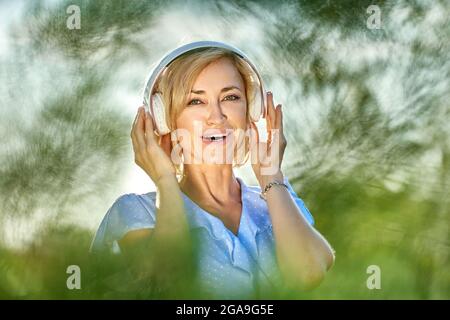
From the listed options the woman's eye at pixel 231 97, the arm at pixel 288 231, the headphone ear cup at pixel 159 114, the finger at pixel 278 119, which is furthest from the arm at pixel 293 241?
the headphone ear cup at pixel 159 114

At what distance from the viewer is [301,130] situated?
355 cm

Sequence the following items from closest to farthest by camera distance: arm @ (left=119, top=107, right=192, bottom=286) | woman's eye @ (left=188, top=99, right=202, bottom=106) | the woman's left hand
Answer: arm @ (left=119, top=107, right=192, bottom=286)
woman's eye @ (left=188, top=99, right=202, bottom=106)
the woman's left hand

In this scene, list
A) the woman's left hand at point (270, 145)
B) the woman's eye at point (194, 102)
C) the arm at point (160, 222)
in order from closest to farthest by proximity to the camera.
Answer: the arm at point (160, 222), the woman's eye at point (194, 102), the woman's left hand at point (270, 145)

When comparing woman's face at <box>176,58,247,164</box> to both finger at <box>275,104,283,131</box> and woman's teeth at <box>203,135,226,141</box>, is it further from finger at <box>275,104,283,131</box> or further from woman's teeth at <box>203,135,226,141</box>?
finger at <box>275,104,283,131</box>

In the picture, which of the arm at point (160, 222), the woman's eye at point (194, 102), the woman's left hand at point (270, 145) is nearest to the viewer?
the arm at point (160, 222)

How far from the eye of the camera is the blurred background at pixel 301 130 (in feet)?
11.3

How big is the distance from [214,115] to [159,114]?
0.23 meters

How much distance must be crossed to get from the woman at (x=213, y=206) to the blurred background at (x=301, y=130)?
41 cm

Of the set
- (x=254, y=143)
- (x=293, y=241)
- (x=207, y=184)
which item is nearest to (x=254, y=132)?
(x=254, y=143)

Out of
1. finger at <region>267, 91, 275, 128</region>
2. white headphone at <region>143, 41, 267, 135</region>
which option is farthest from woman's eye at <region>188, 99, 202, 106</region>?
finger at <region>267, 91, 275, 128</region>

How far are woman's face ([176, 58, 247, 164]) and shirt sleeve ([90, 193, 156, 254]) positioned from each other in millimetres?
269

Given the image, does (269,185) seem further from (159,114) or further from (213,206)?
(159,114)

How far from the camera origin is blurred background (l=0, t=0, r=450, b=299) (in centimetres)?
343

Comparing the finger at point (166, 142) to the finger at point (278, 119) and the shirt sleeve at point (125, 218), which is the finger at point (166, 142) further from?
the finger at point (278, 119)
